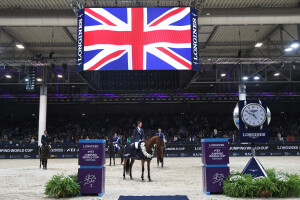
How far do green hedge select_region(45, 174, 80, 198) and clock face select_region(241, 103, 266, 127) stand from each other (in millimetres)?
5137

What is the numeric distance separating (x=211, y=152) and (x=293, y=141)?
21.8m

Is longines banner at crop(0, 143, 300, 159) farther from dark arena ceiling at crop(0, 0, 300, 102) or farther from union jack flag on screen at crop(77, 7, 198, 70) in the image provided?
union jack flag on screen at crop(77, 7, 198, 70)

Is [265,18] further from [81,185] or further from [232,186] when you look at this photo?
[81,185]

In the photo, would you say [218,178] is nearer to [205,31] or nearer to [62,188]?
[62,188]

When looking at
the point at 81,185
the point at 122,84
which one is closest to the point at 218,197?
the point at 81,185

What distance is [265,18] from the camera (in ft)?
55.9

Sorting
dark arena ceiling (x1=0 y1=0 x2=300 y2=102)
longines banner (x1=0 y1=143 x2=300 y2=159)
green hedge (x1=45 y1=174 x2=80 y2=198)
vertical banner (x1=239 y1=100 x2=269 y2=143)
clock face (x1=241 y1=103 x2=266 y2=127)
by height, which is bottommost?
longines banner (x1=0 y1=143 x2=300 y2=159)

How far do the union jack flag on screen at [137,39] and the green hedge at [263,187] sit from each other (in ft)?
13.7

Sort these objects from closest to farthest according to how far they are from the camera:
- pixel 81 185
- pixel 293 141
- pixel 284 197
A: 1. pixel 284 197
2. pixel 81 185
3. pixel 293 141

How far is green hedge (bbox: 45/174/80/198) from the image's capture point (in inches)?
299

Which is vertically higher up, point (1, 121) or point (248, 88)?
point (248, 88)

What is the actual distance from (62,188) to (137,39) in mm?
5617

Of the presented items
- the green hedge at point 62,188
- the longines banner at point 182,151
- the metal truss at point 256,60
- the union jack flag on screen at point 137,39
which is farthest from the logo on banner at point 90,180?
the longines banner at point 182,151

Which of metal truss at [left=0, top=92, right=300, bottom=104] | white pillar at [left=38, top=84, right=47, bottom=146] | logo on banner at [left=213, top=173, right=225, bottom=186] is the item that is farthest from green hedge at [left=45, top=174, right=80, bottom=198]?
metal truss at [left=0, top=92, right=300, bottom=104]
